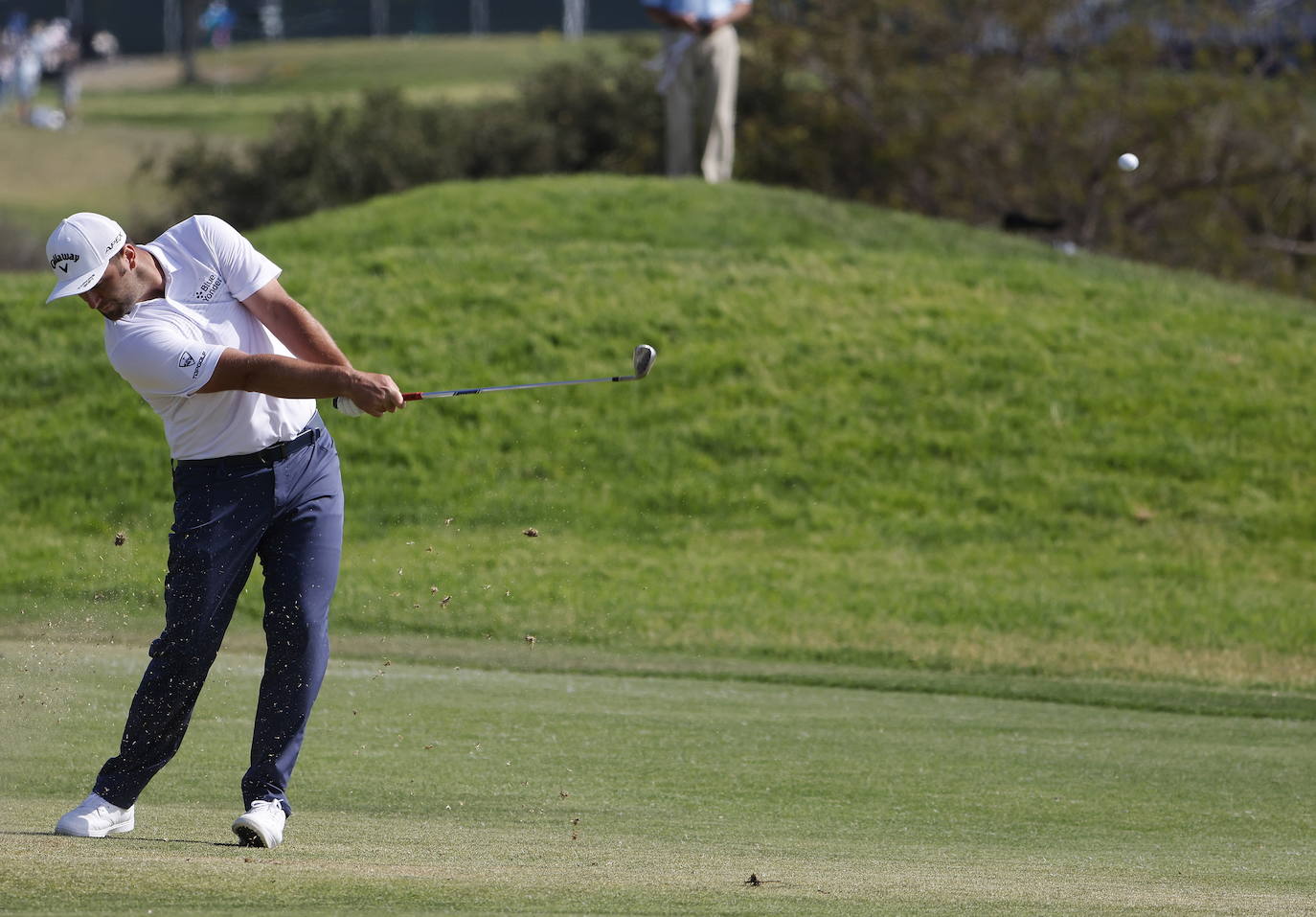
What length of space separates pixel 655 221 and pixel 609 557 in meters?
7.39

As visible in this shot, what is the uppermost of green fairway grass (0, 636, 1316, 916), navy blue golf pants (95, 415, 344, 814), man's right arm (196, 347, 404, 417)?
man's right arm (196, 347, 404, 417)

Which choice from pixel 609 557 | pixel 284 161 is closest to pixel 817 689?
pixel 609 557

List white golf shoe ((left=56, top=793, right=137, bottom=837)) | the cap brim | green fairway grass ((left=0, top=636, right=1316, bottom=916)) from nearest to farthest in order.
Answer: green fairway grass ((left=0, top=636, right=1316, bottom=916)) → the cap brim → white golf shoe ((left=56, top=793, right=137, bottom=837))

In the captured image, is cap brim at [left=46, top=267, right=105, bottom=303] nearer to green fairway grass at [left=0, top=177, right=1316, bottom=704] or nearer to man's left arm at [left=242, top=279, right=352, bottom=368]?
man's left arm at [left=242, top=279, right=352, bottom=368]

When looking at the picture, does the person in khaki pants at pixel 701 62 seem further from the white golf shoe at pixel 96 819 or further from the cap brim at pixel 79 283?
the white golf shoe at pixel 96 819

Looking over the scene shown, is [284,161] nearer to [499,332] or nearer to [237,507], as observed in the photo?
[499,332]

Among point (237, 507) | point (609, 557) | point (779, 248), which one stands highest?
point (237, 507)

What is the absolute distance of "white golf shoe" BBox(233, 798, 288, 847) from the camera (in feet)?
17.8

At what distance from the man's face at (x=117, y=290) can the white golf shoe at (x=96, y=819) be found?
148 cm

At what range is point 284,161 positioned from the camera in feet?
106

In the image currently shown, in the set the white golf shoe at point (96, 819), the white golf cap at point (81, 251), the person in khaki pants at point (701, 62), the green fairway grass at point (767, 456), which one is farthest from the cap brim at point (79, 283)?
the person in khaki pants at point (701, 62)

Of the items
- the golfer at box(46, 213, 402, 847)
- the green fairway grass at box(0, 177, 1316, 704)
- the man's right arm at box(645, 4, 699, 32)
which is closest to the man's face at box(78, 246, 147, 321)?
the golfer at box(46, 213, 402, 847)

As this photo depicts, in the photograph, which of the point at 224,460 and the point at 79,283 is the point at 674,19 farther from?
the point at 79,283

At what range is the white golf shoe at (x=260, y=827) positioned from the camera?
5422 mm
